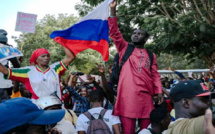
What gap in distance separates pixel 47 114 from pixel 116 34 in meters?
1.85

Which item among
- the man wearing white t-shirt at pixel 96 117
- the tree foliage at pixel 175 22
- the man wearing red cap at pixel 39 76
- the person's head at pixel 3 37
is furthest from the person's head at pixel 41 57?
the tree foliage at pixel 175 22

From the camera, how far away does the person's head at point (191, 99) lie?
202 centimetres

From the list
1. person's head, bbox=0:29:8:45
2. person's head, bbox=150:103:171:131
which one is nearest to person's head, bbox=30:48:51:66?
person's head, bbox=0:29:8:45

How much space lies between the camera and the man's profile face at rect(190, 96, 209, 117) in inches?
79.5

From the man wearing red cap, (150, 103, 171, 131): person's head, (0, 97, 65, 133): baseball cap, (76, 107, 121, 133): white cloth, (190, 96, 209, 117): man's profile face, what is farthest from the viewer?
(76, 107, 121, 133): white cloth

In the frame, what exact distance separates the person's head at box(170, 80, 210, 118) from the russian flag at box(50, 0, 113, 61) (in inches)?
79.2

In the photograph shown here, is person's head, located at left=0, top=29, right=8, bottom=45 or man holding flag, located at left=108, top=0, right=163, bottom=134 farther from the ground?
person's head, located at left=0, top=29, right=8, bottom=45

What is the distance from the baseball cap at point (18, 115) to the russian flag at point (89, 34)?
2438mm

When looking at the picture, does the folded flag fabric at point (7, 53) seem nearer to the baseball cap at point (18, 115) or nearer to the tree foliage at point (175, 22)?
the baseball cap at point (18, 115)

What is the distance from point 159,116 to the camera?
109 inches

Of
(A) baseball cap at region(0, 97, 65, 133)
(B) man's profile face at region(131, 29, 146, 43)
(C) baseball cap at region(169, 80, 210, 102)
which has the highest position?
(B) man's profile face at region(131, 29, 146, 43)

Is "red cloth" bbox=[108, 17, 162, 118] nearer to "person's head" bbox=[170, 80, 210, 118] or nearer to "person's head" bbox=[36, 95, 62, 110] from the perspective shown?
"person's head" bbox=[36, 95, 62, 110]

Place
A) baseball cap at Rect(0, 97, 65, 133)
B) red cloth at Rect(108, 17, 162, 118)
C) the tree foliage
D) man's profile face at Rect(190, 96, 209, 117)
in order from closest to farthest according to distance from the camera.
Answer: baseball cap at Rect(0, 97, 65, 133) → man's profile face at Rect(190, 96, 209, 117) → red cloth at Rect(108, 17, 162, 118) → the tree foliage

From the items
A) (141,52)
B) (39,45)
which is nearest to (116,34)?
(141,52)
